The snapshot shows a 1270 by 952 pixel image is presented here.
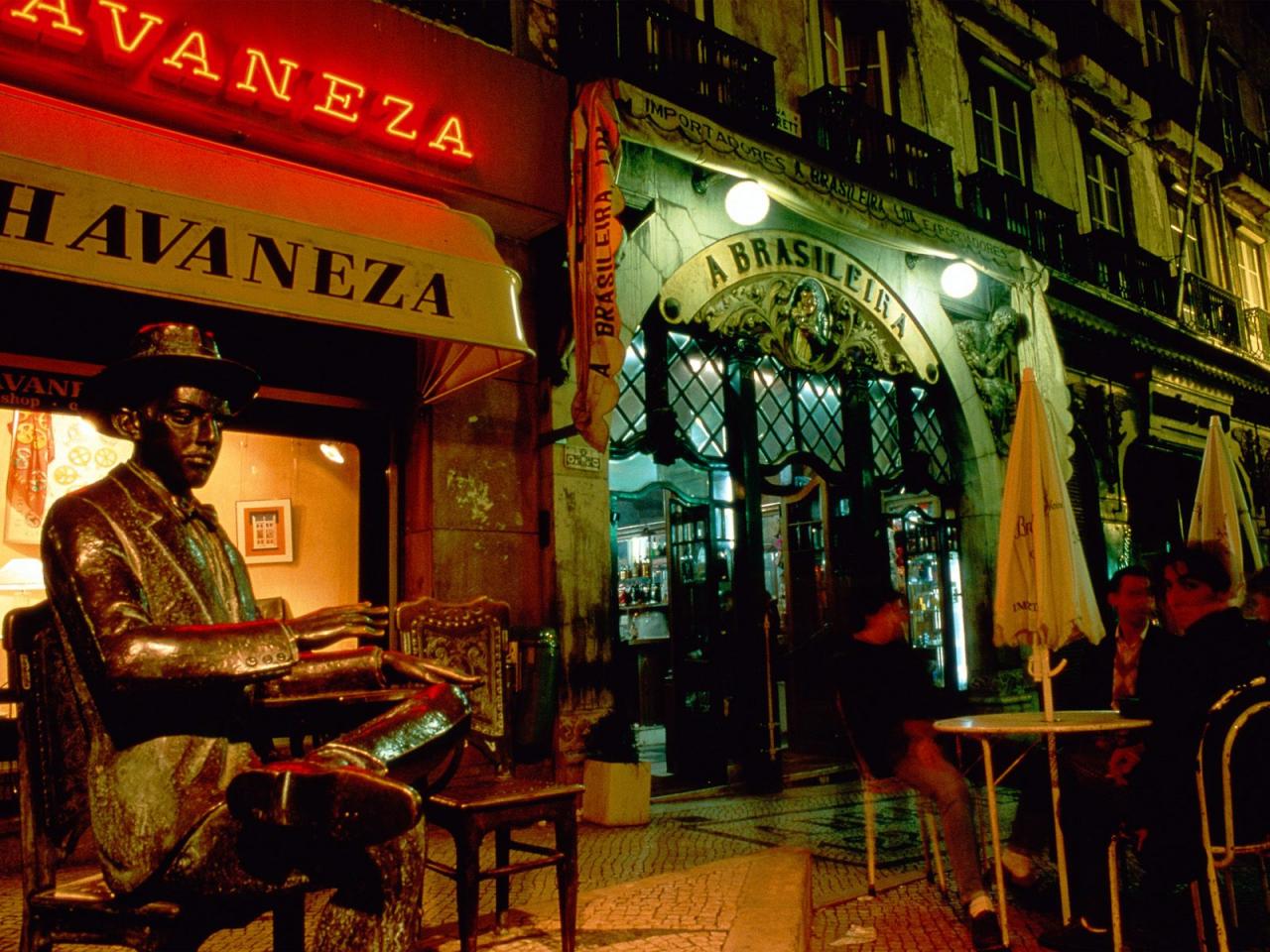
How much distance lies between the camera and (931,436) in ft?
36.4

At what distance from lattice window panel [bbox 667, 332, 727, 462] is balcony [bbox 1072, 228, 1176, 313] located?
278 inches

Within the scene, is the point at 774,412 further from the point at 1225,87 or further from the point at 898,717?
the point at 1225,87

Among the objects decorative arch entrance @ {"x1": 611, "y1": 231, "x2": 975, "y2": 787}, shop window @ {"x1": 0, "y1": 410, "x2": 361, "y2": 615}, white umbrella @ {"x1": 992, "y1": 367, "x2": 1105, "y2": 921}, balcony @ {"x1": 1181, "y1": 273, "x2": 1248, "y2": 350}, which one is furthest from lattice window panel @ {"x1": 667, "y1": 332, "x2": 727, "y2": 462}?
balcony @ {"x1": 1181, "y1": 273, "x2": 1248, "y2": 350}

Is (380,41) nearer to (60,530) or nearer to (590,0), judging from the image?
(590,0)

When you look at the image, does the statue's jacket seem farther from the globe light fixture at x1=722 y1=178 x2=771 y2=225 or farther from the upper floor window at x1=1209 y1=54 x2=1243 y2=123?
the upper floor window at x1=1209 y1=54 x2=1243 y2=123

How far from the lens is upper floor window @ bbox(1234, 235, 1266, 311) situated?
725 inches

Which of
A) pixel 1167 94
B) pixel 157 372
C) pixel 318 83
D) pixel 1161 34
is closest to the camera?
pixel 157 372

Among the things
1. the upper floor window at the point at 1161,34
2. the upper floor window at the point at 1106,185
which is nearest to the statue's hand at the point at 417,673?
the upper floor window at the point at 1106,185

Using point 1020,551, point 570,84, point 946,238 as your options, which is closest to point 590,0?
point 570,84

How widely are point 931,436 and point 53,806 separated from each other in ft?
34.2

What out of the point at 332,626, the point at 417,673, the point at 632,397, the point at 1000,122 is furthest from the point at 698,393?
the point at 1000,122

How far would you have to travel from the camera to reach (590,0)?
305 inches

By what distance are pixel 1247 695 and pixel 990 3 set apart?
38.9ft

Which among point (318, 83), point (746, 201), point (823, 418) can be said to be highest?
point (746, 201)
